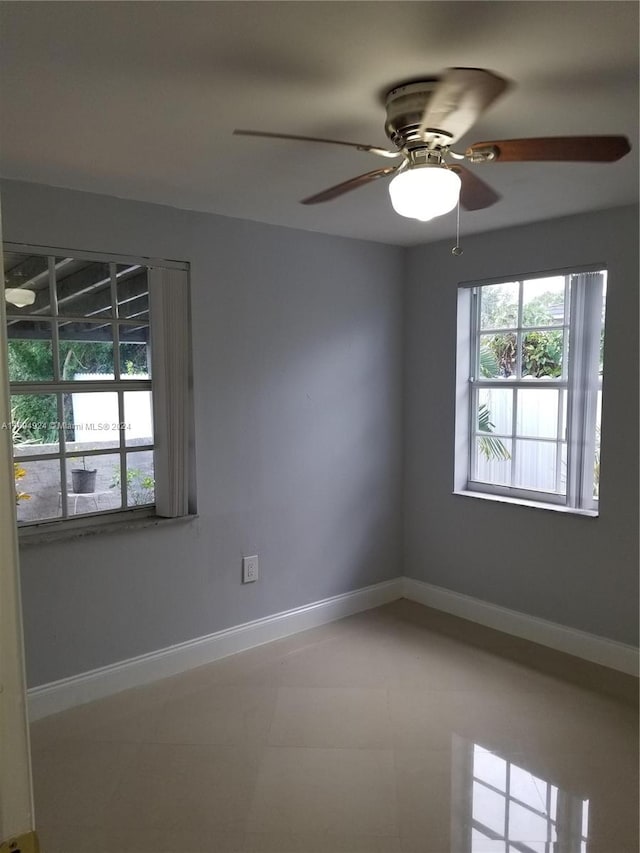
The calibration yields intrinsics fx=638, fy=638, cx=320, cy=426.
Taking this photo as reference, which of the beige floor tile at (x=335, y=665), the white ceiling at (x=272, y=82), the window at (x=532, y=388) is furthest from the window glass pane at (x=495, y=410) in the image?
the beige floor tile at (x=335, y=665)

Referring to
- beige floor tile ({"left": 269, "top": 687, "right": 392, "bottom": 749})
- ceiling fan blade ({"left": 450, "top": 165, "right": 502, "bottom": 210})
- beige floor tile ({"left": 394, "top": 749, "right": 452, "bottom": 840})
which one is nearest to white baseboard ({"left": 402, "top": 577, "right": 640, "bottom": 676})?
beige floor tile ({"left": 269, "top": 687, "right": 392, "bottom": 749})

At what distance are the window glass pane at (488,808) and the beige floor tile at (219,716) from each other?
33.4 inches

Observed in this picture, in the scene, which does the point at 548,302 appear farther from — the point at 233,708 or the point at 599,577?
the point at 233,708

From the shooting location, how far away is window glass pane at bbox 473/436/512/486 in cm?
369

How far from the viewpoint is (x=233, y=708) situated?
2.82 metres

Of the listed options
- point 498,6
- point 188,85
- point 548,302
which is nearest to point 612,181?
point 548,302

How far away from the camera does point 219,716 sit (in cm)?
275

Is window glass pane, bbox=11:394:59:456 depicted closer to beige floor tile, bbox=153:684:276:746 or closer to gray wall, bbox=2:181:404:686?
gray wall, bbox=2:181:404:686

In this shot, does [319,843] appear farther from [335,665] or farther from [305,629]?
[305,629]

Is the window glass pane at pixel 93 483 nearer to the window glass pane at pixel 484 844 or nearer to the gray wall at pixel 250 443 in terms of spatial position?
the gray wall at pixel 250 443

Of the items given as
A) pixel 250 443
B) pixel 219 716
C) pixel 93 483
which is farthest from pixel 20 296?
pixel 219 716

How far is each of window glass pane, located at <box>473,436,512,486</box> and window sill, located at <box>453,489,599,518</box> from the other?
98mm

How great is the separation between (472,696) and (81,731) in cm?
170

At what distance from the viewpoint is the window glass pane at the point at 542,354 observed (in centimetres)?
342
